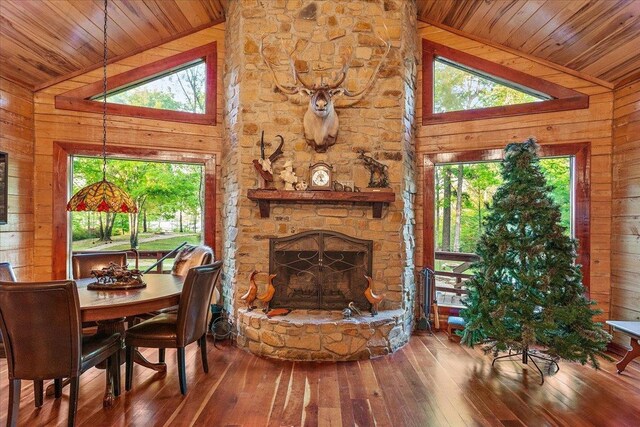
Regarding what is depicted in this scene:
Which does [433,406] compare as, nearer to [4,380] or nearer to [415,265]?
[415,265]

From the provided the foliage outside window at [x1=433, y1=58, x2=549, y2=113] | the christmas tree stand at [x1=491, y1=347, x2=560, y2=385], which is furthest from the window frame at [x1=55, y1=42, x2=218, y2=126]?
the christmas tree stand at [x1=491, y1=347, x2=560, y2=385]

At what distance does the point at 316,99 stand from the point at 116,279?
2.34m

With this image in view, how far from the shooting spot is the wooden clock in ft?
11.9

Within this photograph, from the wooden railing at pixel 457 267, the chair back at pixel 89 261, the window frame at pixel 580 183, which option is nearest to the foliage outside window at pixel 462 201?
the wooden railing at pixel 457 267

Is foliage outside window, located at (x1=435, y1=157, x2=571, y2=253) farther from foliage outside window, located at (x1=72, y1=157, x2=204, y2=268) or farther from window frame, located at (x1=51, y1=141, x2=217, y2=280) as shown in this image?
window frame, located at (x1=51, y1=141, x2=217, y2=280)

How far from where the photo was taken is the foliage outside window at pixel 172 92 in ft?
13.7

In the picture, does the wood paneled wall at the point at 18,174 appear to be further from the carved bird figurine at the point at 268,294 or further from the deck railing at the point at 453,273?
the deck railing at the point at 453,273

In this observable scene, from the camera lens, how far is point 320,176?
365cm

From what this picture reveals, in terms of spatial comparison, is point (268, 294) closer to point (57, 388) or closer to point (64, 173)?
point (57, 388)

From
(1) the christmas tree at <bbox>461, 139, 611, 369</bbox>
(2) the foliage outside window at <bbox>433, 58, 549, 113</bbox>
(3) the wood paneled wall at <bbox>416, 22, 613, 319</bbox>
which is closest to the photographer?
(1) the christmas tree at <bbox>461, 139, 611, 369</bbox>

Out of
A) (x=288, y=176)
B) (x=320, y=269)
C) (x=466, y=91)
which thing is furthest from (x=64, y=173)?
(x=466, y=91)

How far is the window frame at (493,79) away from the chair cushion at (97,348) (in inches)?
149

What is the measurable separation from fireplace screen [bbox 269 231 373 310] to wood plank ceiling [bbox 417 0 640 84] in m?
2.68

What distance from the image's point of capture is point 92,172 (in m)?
4.09
